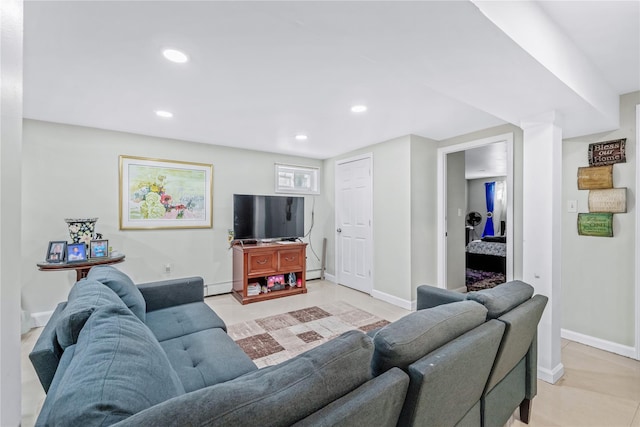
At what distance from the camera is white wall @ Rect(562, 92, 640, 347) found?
8.13 ft

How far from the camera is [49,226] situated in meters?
3.12

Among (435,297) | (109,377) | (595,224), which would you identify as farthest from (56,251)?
(595,224)

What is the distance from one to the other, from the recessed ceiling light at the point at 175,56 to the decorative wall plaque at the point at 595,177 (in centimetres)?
360

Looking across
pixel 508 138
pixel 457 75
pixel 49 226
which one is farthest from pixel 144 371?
pixel 508 138

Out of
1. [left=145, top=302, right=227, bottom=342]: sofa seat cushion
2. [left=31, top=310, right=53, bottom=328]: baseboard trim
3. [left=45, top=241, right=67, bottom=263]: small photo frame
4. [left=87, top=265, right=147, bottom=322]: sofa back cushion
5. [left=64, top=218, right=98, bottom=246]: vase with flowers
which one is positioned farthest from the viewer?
[left=31, top=310, right=53, bottom=328]: baseboard trim

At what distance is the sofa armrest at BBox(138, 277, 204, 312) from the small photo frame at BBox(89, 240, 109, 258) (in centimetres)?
90

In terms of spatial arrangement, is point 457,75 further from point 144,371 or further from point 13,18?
point 144,371

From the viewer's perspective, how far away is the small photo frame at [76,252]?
267 centimetres

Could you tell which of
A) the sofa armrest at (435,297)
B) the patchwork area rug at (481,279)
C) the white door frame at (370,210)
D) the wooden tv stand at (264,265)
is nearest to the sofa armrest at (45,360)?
the sofa armrest at (435,297)

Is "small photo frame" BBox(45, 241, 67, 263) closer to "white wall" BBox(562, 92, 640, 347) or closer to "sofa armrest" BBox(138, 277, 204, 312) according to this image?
"sofa armrest" BBox(138, 277, 204, 312)

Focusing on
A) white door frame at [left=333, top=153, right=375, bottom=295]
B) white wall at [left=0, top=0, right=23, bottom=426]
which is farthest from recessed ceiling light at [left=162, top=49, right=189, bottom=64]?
white door frame at [left=333, top=153, right=375, bottom=295]

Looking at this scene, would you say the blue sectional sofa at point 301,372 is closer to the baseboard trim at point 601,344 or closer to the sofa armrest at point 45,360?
the sofa armrest at point 45,360

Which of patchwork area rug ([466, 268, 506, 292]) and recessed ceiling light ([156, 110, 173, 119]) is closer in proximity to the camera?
recessed ceiling light ([156, 110, 173, 119])

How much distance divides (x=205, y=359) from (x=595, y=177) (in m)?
3.57
